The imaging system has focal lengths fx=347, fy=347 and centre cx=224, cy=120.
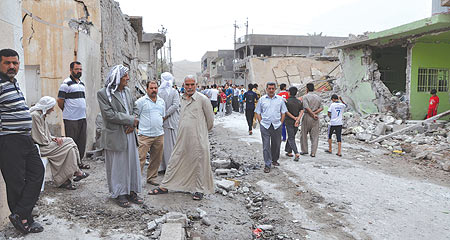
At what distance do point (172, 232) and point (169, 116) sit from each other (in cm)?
263

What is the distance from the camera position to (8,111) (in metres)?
2.97

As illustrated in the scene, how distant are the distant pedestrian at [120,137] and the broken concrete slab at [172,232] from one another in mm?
897

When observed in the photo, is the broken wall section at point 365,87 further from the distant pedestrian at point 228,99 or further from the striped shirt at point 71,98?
the striped shirt at point 71,98

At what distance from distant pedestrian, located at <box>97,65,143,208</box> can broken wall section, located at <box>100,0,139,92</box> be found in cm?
387

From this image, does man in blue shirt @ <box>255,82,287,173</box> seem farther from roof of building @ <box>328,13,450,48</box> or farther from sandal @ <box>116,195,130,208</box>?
roof of building @ <box>328,13,450,48</box>

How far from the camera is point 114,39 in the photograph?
28.5 ft

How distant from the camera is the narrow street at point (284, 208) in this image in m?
3.65

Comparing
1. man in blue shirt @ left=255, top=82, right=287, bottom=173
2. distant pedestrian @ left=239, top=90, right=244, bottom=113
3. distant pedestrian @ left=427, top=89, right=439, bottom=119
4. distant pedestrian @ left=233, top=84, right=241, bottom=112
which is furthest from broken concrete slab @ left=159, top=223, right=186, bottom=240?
distant pedestrian @ left=233, top=84, right=241, bottom=112

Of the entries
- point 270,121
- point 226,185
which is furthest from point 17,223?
point 270,121

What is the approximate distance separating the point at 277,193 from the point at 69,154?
302cm

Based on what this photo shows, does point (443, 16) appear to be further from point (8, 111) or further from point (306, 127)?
point (8, 111)

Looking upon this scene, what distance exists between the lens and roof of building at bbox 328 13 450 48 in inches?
387

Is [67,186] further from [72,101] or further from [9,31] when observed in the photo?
[9,31]

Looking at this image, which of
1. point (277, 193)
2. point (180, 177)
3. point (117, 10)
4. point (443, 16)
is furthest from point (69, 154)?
point (443, 16)
